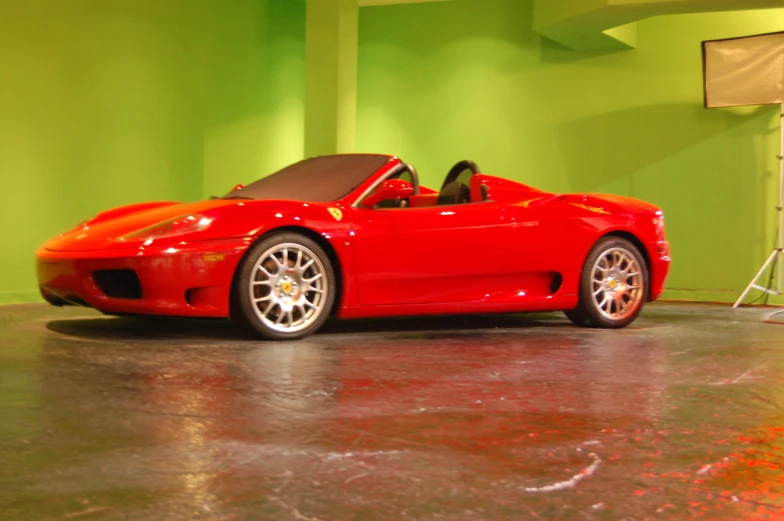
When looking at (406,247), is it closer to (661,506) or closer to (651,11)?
(661,506)

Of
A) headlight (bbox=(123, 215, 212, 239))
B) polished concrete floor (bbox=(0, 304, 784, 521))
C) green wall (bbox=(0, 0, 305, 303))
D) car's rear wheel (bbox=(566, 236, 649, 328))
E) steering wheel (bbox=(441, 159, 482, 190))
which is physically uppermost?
green wall (bbox=(0, 0, 305, 303))

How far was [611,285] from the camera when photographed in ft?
20.2

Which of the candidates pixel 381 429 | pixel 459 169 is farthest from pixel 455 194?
pixel 381 429

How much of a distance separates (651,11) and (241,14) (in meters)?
4.16

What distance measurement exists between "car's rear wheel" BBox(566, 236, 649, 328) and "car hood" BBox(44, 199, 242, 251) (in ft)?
7.82

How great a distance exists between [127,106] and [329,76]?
1953 millimetres

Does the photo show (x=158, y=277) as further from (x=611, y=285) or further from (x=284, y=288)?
(x=611, y=285)

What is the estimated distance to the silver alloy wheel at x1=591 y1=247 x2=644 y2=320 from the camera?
6098 mm

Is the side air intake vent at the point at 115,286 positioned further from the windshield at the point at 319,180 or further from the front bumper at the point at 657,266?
the front bumper at the point at 657,266

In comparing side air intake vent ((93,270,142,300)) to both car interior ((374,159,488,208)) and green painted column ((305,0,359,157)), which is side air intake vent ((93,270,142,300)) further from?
green painted column ((305,0,359,157))

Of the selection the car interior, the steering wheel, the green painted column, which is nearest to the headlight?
the car interior

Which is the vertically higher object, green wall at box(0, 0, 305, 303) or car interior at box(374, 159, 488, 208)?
green wall at box(0, 0, 305, 303)

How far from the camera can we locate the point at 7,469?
7.44 feet

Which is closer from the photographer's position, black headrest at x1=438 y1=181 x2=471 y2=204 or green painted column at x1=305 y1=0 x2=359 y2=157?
black headrest at x1=438 y1=181 x2=471 y2=204
